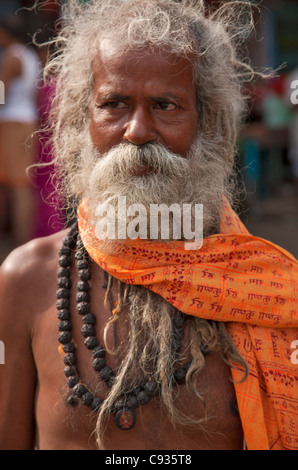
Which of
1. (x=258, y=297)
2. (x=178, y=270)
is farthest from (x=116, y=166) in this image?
(x=258, y=297)

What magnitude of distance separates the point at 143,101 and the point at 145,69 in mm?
106

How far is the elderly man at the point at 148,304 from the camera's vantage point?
1879 millimetres

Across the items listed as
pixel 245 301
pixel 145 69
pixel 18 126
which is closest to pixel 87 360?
pixel 245 301

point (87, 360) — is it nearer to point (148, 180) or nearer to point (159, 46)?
point (148, 180)

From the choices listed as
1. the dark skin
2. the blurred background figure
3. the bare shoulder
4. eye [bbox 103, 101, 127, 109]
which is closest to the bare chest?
the dark skin

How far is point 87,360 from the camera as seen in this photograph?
6.36 feet

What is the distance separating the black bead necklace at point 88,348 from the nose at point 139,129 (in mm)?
458

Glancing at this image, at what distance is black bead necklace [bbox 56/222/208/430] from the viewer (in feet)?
6.08

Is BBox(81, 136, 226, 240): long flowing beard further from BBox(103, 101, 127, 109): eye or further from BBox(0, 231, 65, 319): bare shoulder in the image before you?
BBox(0, 231, 65, 319): bare shoulder

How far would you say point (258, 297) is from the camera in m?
1.92

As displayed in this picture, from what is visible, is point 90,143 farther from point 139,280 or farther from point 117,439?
point 117,439

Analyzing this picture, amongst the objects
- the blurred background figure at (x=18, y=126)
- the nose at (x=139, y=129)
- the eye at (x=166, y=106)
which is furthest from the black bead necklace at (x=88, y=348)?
the blurred background figure at (x=18, y=126)

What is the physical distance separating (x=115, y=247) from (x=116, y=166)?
277 mm

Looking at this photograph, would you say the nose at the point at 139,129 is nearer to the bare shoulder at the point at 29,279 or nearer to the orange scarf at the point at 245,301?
the orange scarf at the point at 245,301
